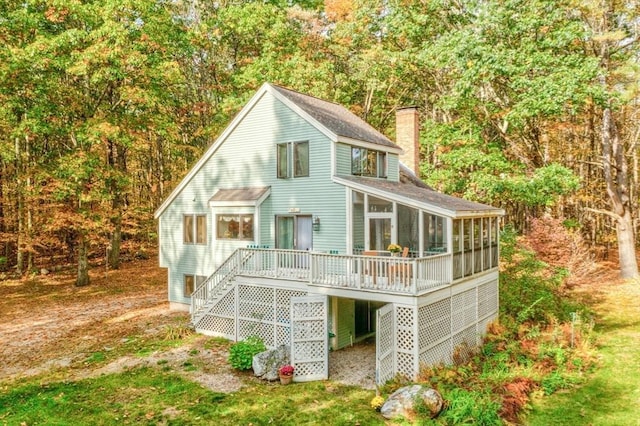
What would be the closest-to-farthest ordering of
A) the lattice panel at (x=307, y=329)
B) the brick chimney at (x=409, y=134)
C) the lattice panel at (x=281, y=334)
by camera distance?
the lattice panel at (x=307, y=329) → the lattice panel at (x=281, y=334) → the brick chimney at (x=409, y=134)

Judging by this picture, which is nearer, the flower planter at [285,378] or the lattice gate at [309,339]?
the flower planter at [285,378]

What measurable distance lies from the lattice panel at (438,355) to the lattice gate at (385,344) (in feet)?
2.97

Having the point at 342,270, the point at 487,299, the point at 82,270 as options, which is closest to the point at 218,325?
the point at 342,270

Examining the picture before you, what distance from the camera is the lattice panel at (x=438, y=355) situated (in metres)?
12.2

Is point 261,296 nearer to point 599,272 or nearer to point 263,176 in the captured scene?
point 263,176

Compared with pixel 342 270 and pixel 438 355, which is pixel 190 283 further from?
pixel 438 355

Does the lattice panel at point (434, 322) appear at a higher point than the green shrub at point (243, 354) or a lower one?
higher

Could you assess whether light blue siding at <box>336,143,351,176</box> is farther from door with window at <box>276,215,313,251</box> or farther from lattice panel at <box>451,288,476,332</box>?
lattice panel at <box>451,288,476,332</box>

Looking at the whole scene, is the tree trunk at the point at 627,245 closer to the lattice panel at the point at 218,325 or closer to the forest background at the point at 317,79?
the forest background at the point at 317,79

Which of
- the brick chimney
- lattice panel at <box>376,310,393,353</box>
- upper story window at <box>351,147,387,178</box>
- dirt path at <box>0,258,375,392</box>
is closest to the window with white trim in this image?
dirt path at <box>0,258,375,392</box>

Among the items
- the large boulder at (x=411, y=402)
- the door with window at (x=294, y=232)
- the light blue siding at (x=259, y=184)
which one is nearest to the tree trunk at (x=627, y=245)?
the light blue siding at (x=259, y=184)

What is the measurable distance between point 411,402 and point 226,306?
833 centimetres

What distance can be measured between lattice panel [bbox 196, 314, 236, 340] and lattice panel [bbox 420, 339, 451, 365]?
23.7 ft

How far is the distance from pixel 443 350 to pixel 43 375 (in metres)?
12.1
